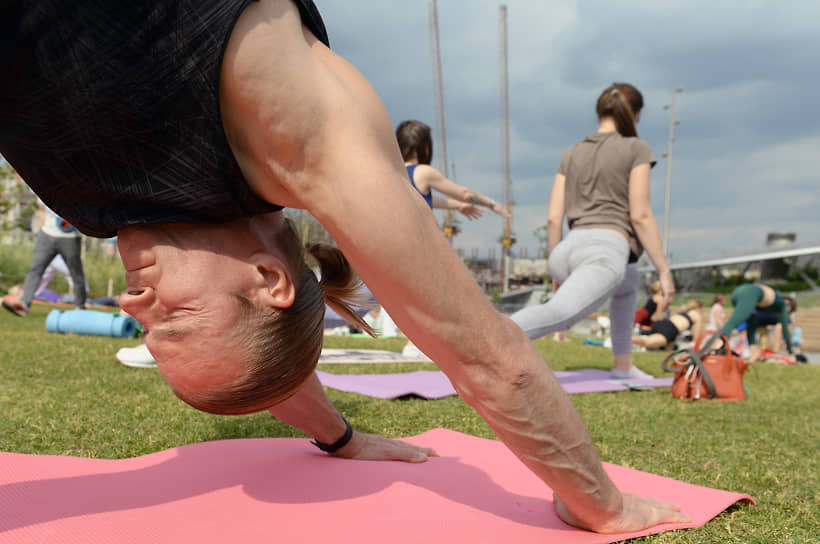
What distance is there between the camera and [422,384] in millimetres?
4113

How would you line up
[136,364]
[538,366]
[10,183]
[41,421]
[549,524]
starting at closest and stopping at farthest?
[538,366] → [549,524] → [41,421] → [136,364] → [10,183]

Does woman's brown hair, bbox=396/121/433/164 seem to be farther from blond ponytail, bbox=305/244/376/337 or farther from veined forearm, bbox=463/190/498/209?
blond ponytail, bbox=305/244/376/337

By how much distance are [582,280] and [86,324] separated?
5.33m

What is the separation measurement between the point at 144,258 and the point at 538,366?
93 cm

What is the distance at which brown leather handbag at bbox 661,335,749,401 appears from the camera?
4.23 metres

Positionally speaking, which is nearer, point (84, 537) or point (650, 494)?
point (84, 537)

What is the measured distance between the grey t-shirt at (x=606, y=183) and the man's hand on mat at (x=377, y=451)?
2.84 meters

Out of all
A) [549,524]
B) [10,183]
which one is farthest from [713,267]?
[549,524]

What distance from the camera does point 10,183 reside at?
20625 mm

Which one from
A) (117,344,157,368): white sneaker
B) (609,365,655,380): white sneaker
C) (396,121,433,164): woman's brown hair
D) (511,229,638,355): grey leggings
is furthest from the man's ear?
(609,365,655,380): white sneaker

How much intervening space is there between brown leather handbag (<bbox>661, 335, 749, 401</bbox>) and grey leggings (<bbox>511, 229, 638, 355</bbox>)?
2.15 ft

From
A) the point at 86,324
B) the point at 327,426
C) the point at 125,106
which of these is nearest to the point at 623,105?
the point at 327,426

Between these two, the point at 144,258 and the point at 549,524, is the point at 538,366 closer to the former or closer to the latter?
the point at 549,524

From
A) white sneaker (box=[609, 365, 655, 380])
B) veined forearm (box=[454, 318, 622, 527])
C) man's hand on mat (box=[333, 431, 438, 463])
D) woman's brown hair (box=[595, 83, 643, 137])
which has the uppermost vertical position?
woman's brown hair (box=[595, 83, 643, 137])
